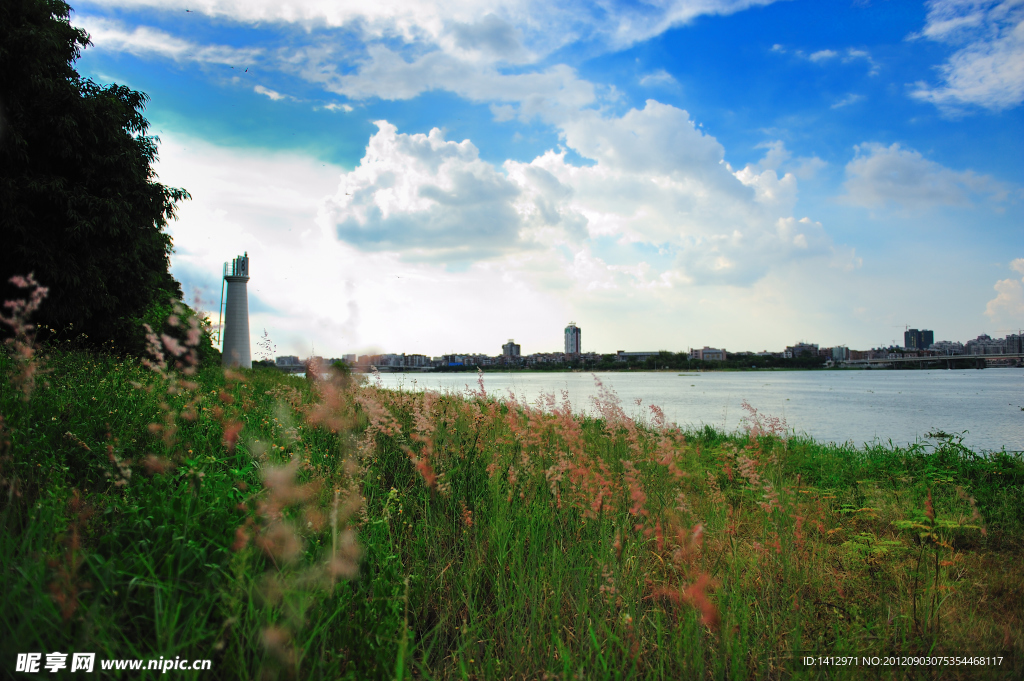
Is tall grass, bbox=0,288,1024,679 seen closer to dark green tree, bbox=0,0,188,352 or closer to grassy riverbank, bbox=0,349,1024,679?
grassy riverbank, bbox=0,349,1024,679

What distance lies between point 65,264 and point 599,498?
15.0 metres

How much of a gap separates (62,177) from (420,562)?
1495cm

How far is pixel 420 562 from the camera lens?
2.76m

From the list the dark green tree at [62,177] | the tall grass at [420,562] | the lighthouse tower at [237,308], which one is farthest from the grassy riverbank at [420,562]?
the lighthouse tower at [237,308]

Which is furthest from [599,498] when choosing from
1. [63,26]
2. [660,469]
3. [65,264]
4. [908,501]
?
[63,26]

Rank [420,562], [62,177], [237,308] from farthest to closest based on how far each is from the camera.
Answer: [237,308], [62,177], [420,562]

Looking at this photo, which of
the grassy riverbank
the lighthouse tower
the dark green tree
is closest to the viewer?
the grassy riverbank

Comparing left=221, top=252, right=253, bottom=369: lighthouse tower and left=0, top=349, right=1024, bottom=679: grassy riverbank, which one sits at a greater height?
left=221, top=252, right=253, bottom=369: lighthouse tower

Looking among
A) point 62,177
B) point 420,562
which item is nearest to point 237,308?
point 62,177

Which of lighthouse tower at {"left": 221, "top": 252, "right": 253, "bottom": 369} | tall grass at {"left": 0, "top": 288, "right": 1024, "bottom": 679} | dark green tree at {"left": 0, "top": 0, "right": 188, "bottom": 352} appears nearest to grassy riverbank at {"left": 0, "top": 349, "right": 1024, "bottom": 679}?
tall grass at {"left": 0, "top": 288, "right": 1024, "bottom": 679}

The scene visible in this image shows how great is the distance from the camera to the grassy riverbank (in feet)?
5.80

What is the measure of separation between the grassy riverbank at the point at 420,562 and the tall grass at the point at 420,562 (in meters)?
0.02

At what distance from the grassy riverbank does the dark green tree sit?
9.81 m

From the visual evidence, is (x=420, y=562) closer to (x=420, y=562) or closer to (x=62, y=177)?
(x=420, y=562)
